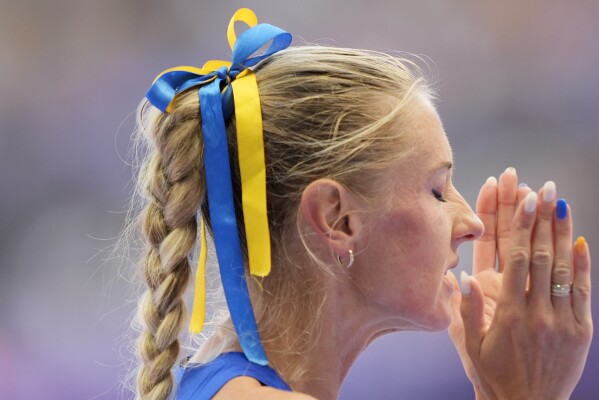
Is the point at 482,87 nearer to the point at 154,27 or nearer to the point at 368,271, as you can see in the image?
the point at 154,27

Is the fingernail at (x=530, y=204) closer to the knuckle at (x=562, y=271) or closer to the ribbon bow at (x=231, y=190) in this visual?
the knuckle at (x=562, y=271)

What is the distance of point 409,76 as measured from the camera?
3.66 feet

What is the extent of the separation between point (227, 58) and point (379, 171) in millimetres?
1437

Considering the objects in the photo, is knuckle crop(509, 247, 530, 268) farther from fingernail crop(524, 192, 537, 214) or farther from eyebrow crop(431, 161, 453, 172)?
eyebrow crop(431, 161, 453, 172)

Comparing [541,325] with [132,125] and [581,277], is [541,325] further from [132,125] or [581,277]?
[132,125]

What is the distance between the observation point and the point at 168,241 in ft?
3.32

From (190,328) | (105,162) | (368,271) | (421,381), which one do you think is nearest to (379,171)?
(368,271)

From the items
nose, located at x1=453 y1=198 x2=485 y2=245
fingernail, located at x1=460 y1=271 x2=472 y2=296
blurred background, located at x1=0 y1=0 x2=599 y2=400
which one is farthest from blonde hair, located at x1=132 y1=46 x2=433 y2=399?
blurred background, located at x1=0 y1=0 x2=599 y2=400

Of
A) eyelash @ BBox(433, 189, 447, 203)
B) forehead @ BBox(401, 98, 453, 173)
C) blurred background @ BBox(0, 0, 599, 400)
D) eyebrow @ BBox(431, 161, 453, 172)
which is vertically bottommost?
blurred background @ BBox(0, 0, 599, 400)

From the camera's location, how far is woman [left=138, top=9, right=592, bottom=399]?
1012 mm

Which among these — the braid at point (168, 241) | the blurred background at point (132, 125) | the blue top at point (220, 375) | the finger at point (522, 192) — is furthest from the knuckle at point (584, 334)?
the blurred background at point (132, 125)

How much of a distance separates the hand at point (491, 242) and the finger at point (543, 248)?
110 mm

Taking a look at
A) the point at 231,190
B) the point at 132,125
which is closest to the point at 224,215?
the point at 231,190

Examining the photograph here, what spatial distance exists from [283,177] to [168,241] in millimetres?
161
